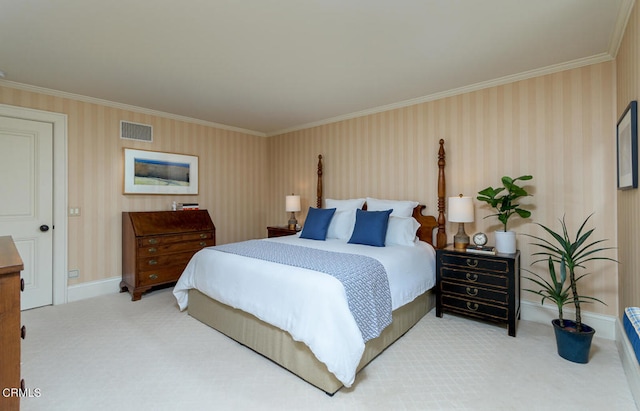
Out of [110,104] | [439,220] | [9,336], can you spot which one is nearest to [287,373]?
[9,336]

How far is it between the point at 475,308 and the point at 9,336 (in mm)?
3253

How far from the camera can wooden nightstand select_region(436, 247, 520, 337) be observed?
8.96 feet

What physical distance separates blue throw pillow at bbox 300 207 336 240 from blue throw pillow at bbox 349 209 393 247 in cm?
47

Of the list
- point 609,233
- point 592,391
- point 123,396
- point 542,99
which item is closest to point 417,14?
point 542,99

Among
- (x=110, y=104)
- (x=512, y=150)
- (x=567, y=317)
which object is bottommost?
(x=567, y=317)

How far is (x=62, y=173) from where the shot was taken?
11.7 ft

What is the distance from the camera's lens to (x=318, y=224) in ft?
12.6

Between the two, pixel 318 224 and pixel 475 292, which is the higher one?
pixel 318 224

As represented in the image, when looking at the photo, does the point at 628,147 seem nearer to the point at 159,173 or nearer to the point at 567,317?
the point at 567,317

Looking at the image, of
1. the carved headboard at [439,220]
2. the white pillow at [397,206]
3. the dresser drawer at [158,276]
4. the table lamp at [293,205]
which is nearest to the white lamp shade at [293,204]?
the table lamp at [293,205]

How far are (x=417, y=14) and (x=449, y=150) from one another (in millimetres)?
1875

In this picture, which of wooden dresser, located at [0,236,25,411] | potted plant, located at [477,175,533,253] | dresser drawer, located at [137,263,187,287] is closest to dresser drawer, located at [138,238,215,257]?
dresser drawer, located at [137,263,187,287]

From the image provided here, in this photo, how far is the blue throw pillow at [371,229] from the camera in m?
3.25

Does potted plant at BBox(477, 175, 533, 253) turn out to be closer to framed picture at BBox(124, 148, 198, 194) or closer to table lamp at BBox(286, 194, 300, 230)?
table lamp at BBox(286, 194, 300, 230)
